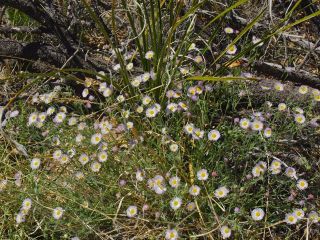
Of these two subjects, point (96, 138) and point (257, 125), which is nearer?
point (257, 125)

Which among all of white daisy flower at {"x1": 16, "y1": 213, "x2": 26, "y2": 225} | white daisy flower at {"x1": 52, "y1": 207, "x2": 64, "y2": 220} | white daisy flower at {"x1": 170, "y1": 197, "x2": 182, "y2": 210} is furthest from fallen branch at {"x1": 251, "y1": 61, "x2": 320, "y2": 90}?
white daisy flower at {"x1": 16, "y1": 213, "x2": 26, "y2": 225}

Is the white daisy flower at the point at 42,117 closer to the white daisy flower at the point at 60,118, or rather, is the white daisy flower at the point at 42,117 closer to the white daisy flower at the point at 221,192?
the white daisy flower at the point at 60,118

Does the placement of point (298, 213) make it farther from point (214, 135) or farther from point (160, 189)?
point (160, 189)

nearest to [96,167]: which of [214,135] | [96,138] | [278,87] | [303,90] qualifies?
[96,138]

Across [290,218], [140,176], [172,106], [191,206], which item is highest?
[172,106]

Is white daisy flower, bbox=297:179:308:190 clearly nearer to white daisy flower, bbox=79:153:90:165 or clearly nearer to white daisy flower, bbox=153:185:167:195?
white daisy flower, bbox=153:185:167:195

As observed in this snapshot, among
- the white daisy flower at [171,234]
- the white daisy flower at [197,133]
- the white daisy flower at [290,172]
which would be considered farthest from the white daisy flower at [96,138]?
the white daisy flower at [290,172]

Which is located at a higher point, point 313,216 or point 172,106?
point 172,106

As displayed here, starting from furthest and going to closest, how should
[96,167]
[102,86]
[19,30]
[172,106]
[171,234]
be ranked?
[19,30]
[102,86]
[172,106]
[96,167]
[171,234]
